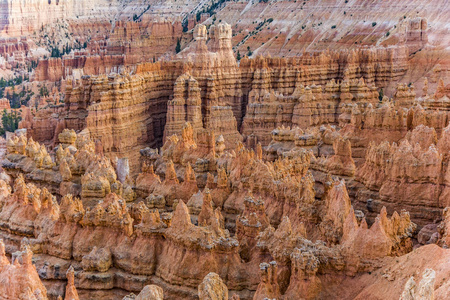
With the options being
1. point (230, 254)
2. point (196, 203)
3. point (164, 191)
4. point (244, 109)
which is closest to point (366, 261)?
point (230, 254)

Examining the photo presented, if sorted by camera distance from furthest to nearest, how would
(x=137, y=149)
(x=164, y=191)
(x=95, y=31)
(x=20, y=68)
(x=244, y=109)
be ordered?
1. (x=95, y=31)
2. (x=20, y=68)
3. (x=244, y=109)
4. (x=137, y=149)
5. (x=164, y=191)

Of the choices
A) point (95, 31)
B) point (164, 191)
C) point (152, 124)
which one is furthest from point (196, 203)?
point (95, 31)

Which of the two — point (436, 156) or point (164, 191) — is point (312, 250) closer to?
A: point (436, 156)

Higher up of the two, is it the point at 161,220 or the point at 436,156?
the point at 436,156

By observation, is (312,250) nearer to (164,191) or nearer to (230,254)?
(230,254)

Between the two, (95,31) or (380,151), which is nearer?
(380,151)

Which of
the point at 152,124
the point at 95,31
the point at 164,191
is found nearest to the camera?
the point at 164,191

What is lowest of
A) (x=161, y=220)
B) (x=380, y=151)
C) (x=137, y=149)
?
(x=137, y=149)
